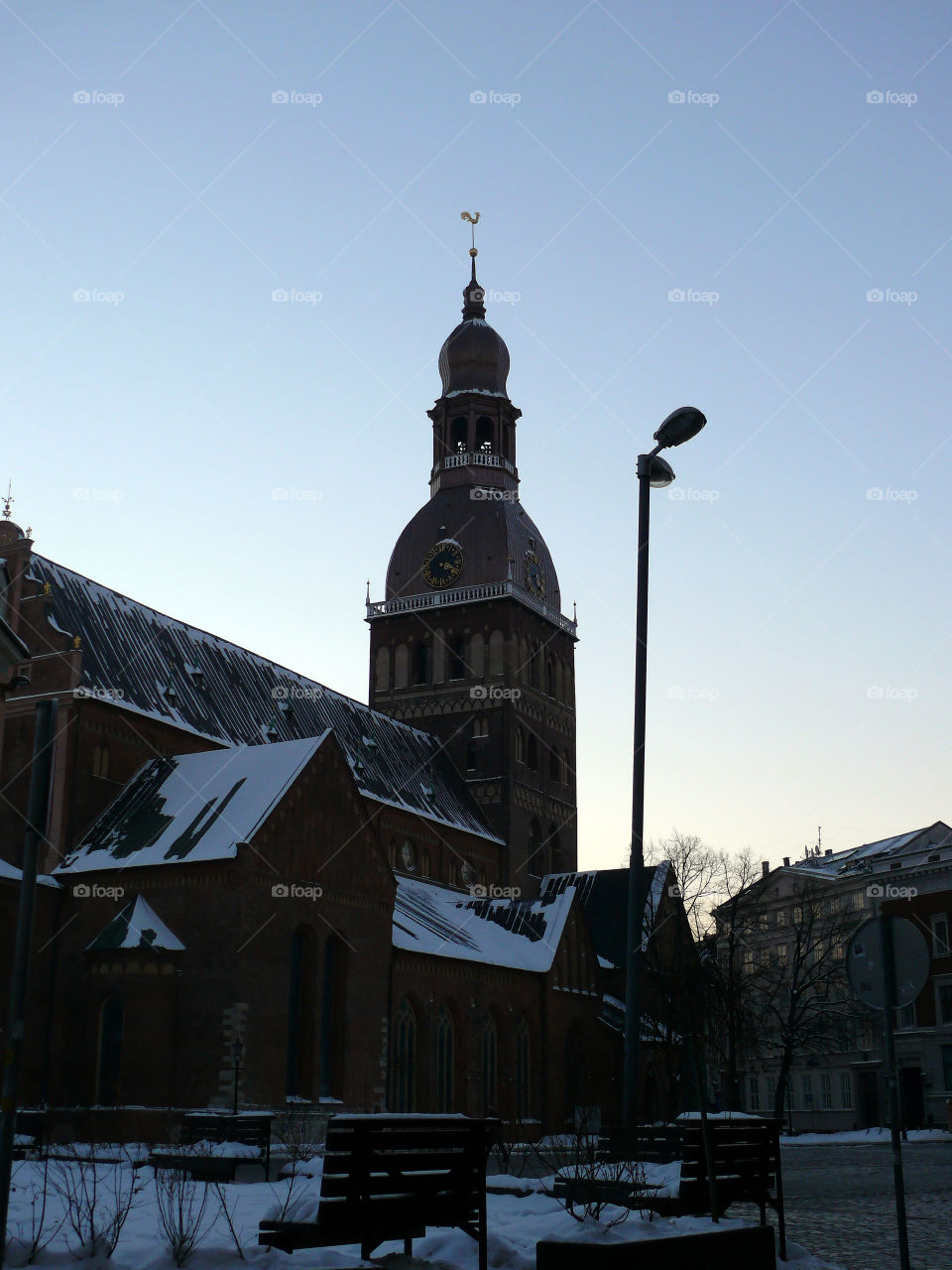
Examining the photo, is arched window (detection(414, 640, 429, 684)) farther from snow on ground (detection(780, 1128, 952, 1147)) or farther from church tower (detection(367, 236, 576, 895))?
snow on ground (detection(780, 1128, 952, 1147))

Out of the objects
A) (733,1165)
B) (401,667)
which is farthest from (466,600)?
(733,1165)

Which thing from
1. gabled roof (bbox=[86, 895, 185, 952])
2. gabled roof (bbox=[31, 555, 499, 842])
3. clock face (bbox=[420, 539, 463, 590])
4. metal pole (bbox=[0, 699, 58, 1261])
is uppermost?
clock face (bbox=[420, 539, 463, 590])

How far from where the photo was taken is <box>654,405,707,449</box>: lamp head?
17062 millimetres

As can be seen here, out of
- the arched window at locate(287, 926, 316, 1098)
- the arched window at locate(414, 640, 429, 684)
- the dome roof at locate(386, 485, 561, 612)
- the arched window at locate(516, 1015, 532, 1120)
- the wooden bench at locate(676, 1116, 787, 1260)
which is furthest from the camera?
the arched window at locate(414, 640, 429, 684)

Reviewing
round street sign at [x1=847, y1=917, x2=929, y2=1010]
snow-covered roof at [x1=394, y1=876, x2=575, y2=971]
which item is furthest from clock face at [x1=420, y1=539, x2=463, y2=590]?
round street sign at [x1=847, y1=917, x2=929, y2=1010]

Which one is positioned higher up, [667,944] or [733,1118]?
[667,944]

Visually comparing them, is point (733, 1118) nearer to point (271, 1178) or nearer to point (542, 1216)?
point (542, 1216)

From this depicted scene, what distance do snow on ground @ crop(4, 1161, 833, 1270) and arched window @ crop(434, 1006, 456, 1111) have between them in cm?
2938

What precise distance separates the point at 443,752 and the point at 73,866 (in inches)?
1161

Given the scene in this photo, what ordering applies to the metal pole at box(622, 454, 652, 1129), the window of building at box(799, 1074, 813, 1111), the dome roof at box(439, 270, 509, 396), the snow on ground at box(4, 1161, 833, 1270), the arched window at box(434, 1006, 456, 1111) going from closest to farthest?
1. the snow on ground at box(4, 1161, 833, 1270)
2. the metal pole at box(622, 454, 652, 1129)
3. the arched window at box(434, 1006, 456, 1111)
4. the dome roof at box(439, 270, 509, 396)
5. the window of building at box(799, 1074, 813, 1111)

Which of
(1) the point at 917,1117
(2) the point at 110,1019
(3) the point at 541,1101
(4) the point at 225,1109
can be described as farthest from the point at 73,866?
(1) the point at 917,1117

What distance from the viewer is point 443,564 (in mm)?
69500

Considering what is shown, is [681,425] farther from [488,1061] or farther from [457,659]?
[457,659]

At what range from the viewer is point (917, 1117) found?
69062 millimetres
